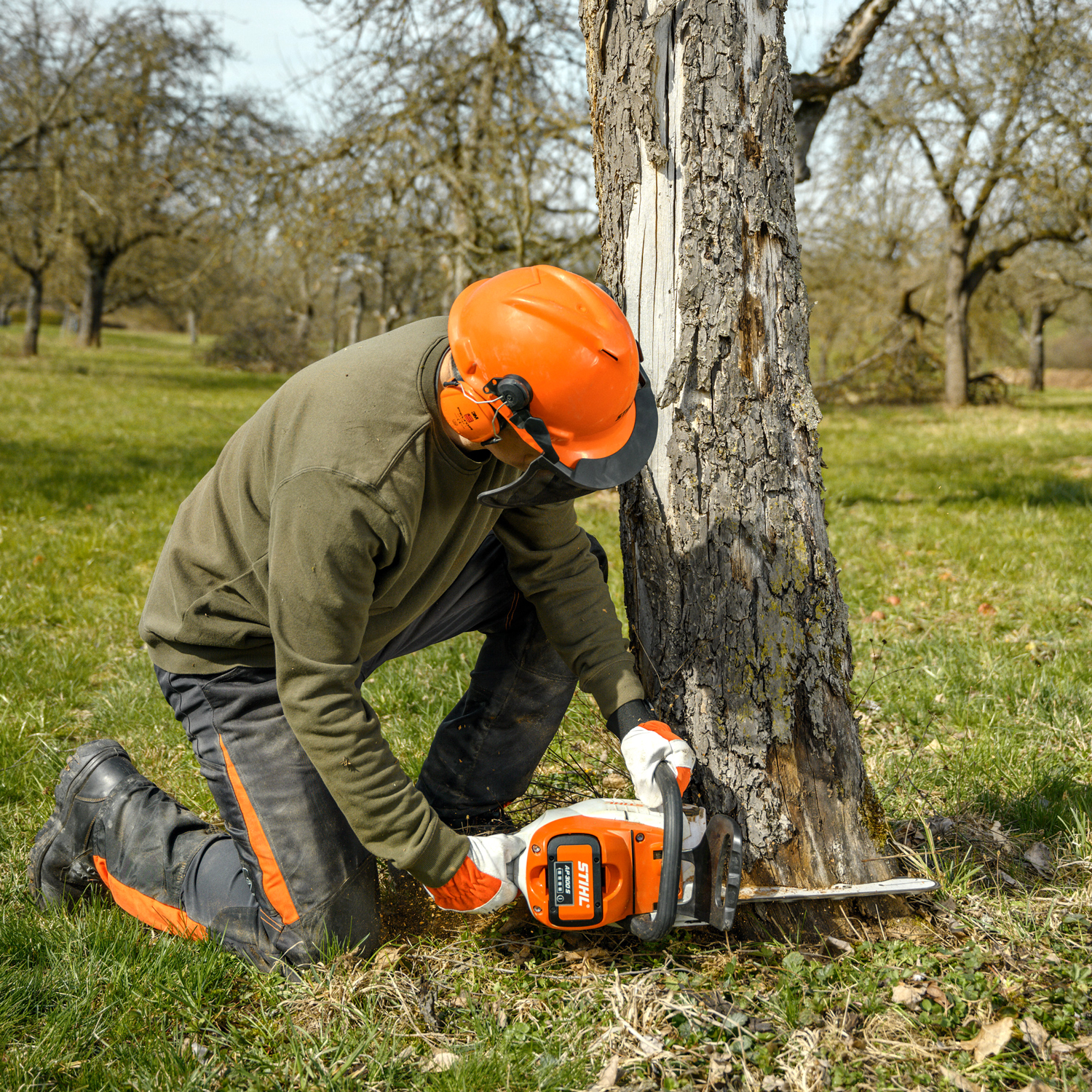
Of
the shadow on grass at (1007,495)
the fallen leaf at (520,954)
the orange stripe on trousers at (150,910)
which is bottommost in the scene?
the fallen leaf at (520,954)

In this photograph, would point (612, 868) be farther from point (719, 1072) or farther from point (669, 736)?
point (719, 1072)

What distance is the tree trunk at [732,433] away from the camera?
7.30ft

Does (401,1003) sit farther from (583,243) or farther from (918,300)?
(918,300)

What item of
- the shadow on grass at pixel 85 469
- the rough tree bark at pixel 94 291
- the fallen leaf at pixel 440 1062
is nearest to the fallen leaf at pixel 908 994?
the fallen leaf at pixel 440 1062

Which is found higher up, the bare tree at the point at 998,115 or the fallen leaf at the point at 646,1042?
the bare tree at the point at 998,115

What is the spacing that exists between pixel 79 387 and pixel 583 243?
38.0ft

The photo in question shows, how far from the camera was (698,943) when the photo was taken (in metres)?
2.39

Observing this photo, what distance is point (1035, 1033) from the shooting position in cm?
200

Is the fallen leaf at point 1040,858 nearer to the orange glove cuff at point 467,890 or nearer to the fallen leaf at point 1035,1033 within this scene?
the fallen leaf at point 1035,1033

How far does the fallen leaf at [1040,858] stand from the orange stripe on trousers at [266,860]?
2.17 m

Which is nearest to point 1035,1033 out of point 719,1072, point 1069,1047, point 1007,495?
point 1069,1047

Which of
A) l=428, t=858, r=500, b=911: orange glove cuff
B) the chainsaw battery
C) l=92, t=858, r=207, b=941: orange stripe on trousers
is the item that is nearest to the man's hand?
l=428, t=858, r=500, b=911: orange glove cuff

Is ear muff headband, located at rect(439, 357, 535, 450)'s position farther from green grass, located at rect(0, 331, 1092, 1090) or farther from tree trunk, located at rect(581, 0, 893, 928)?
green grass, located at rect(0, 331, 1092, 1090)

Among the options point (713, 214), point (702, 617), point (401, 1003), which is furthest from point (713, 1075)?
point (713, 214)
